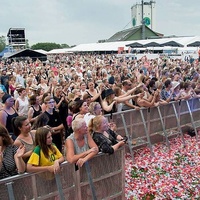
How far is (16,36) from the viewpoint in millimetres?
62844

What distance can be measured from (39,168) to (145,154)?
3678 mm

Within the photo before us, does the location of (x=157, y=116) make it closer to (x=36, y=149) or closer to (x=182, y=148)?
(x=182, y=148)

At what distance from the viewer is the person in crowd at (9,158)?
319cm

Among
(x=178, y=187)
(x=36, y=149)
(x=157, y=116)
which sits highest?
(x=36, y=149)

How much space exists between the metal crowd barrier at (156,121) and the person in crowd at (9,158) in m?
2.65

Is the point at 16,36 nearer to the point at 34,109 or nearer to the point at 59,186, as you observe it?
the point at 34,109

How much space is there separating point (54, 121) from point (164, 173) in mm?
2561

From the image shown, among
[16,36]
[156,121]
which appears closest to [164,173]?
[156,121]

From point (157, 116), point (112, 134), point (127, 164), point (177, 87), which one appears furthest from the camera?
point (177, 87)

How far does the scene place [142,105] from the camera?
20.6ft

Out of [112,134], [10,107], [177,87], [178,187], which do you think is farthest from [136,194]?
[177,87]

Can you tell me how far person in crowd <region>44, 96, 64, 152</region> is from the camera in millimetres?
5194

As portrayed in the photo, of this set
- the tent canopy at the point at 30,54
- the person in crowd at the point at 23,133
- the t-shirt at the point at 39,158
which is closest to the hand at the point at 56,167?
the t-shirt at the point at 39,158

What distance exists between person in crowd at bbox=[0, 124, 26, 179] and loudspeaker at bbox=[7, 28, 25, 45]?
63.1m
